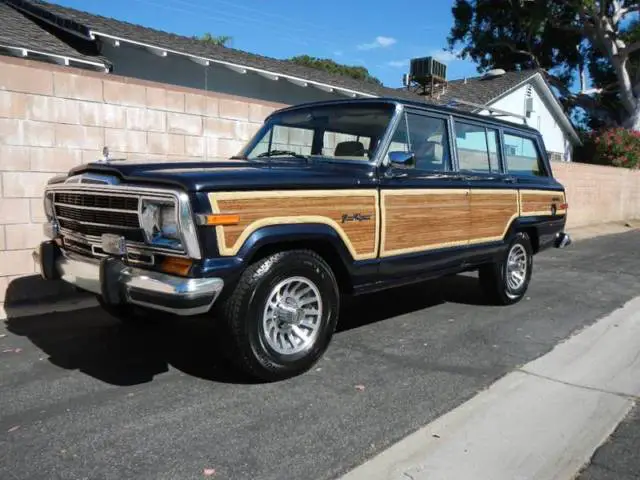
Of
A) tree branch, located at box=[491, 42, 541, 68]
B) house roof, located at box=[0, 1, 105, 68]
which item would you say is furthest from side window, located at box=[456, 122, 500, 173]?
tree branch, located at box=[491, 42, 541, 68]

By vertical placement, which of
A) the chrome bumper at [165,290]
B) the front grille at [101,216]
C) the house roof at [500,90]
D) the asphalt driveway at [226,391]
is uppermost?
the house roof at [500,90]

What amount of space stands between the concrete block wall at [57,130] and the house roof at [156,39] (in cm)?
462

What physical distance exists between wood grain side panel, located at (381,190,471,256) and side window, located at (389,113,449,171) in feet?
0.95

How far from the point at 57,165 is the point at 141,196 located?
307 centimetres

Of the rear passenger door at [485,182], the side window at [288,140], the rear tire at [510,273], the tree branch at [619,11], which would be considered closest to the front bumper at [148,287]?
the side window at [288,140]

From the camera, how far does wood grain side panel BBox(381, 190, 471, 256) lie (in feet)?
15.5

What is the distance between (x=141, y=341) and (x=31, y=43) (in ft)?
20.6

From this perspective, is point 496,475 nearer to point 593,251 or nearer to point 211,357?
point 211,357

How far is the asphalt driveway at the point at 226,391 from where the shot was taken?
3.04 meters

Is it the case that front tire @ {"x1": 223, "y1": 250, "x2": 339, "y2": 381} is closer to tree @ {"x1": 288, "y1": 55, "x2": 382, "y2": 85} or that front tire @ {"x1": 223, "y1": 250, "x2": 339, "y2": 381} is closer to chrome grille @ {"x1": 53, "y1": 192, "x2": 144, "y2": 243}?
chrome grille @ {"x1": 53, "y1": 192, "x2": 144, "y2": 243}

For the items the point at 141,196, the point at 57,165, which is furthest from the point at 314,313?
the point at 57,165

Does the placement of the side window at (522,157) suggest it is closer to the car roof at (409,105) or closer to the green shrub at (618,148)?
the car roof at (409,105)

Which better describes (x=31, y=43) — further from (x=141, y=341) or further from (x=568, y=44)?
(x=568, y=44)

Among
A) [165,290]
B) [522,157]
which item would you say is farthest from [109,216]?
[522,157]
